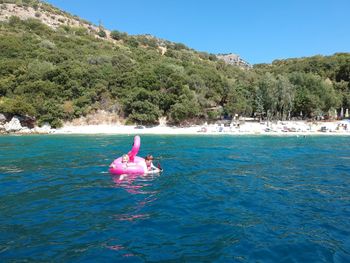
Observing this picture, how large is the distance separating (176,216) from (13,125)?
186 feet

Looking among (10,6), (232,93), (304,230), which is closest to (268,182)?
(304,230)

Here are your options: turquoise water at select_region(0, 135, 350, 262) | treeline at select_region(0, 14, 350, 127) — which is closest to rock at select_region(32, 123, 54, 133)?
treeline at select_region(0, 14, 350, 127)

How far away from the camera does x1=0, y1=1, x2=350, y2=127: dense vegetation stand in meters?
62.5

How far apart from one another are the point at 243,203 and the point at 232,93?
205 ft

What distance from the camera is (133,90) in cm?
6644

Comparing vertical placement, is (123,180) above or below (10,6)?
below

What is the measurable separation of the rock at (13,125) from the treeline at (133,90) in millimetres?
1682

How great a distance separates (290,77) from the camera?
78438mm

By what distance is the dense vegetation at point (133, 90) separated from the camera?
62469 mm

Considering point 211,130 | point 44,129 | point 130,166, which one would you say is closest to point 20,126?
point 44,129

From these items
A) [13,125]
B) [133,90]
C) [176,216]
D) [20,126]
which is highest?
[133,90]

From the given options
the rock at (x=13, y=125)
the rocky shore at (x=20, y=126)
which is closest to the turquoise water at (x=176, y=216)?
the rocky shore at (x=20, y=126)

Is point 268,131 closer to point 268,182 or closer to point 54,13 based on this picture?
point 268,182

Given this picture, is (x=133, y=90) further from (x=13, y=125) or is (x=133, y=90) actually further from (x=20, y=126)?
(x=13, y=125)
